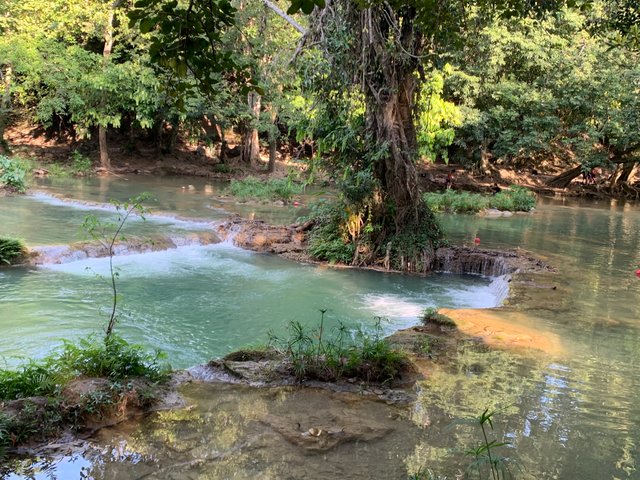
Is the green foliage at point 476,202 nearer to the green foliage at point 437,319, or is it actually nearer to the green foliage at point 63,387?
the green foliage at point 437,319

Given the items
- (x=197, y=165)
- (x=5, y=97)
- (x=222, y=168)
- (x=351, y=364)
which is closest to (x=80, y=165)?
(x=5, y=97)

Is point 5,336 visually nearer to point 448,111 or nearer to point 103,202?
point 103,202

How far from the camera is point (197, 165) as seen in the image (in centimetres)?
2853

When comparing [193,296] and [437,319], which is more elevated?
[437,319]

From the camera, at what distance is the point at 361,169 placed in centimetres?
1155

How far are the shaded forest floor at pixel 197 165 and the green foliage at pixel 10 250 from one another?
1515cm

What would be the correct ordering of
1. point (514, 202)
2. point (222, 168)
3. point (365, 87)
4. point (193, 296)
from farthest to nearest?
1. point (222, 168)
2. point (514, 202)
3. point (365, 87)
4. point (193, 296)

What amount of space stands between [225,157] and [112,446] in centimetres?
2575

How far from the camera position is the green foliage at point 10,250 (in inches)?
400

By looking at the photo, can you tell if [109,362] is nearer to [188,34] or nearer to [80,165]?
[188,34]

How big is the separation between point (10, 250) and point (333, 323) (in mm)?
6202

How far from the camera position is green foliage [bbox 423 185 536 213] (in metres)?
20.2

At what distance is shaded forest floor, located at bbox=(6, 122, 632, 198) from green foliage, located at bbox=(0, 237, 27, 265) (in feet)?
49.7

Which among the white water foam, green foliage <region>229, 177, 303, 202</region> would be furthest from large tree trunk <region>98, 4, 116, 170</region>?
green foliage <region>229, 177, 303, 202</region>
